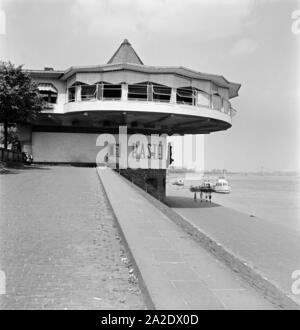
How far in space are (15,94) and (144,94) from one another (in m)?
11.4

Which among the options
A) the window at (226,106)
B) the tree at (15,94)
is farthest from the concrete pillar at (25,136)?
the window at (226,106)

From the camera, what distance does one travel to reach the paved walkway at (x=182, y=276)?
3447 millimetres

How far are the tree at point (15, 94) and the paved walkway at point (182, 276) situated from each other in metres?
19.0

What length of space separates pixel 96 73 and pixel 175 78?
22.8 feet

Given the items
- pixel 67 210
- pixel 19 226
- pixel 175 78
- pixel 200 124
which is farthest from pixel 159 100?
pixel 19 226

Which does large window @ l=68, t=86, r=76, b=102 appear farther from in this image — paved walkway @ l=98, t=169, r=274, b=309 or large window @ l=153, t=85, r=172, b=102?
paved walkway @ l=98, t=169, r=274, b=309

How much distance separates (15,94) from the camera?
74.4ft

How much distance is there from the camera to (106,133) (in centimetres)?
3628

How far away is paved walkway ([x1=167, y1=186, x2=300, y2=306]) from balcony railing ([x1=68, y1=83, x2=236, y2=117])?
408 inches

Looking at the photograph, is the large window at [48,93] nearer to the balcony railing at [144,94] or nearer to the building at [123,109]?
the building at [123,109]

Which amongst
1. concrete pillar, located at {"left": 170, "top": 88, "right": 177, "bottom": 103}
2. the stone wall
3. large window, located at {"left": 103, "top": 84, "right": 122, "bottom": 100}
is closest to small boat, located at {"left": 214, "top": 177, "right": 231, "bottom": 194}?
the stone wall

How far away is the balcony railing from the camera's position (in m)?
29.8
